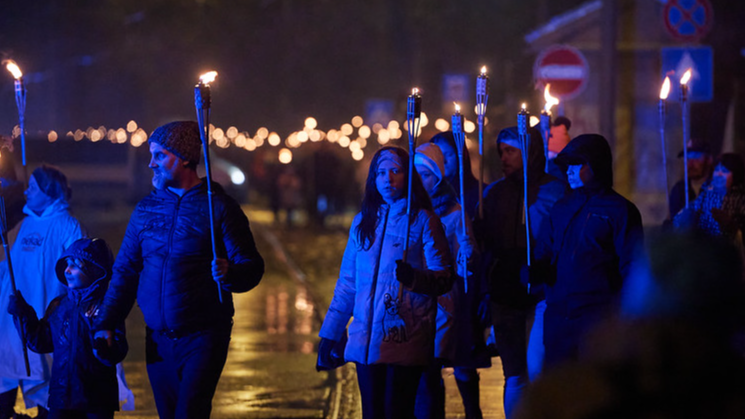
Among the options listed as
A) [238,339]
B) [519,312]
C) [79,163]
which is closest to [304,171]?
[79,163]

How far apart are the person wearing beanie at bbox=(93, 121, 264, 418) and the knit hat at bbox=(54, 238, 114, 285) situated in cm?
33

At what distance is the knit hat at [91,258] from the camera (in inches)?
247

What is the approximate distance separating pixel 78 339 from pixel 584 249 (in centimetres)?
264

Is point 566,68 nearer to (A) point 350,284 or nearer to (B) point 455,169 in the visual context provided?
(B) point 455,169

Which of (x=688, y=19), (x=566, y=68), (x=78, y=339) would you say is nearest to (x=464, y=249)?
(x=78, y=339)

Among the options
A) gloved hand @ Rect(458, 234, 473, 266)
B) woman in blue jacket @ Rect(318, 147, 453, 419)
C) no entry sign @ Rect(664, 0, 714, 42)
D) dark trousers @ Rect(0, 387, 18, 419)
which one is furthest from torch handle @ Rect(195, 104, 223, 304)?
no entry sign @ Rect(664, 0, 714, 42)

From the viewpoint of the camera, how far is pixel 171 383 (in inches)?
234

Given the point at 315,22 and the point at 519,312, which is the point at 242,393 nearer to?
the point at 519,312

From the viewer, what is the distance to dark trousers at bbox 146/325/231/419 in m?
5.84

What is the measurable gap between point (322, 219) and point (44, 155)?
9.58 metres

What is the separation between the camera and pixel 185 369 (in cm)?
586

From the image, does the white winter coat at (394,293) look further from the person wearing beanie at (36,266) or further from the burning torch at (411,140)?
the person wearing beanie at (36,266)

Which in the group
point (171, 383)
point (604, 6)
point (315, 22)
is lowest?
point (171, 383)

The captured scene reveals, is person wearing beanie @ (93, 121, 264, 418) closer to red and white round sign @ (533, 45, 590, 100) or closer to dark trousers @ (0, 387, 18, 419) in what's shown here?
dark trousers @ (0, 387, 18, 419)
